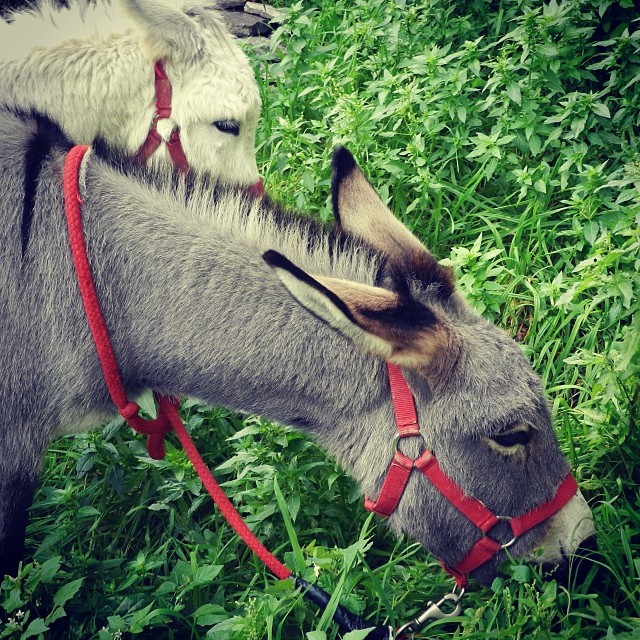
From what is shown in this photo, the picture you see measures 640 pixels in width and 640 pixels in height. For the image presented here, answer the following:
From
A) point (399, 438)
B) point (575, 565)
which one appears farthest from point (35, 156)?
point (575, 565)

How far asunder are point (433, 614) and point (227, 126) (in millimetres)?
2515

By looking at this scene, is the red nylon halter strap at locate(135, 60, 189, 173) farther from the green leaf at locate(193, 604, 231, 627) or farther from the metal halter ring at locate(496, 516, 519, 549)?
the metal halter ring at locate(496, 516, 519, 549)

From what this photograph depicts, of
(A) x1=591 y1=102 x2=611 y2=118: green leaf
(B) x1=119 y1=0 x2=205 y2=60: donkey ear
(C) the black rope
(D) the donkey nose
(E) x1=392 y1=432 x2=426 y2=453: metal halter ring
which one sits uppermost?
(A) x1=591 y1=102 x2=611 y2=118: green leaf

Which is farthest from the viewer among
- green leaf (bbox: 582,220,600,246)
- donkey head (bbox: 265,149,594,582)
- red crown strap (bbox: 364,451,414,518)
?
green leaf (bbox: 582,220,600,246)

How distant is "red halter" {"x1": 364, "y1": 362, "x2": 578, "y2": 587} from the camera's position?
8.56 ft

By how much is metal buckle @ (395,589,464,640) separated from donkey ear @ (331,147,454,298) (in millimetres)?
1093

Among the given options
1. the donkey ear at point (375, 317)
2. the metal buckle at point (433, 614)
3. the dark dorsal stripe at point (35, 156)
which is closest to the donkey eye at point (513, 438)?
the donkey ear at point (375, 317)

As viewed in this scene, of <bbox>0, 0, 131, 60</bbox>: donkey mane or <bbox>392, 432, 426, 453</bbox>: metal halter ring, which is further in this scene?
<bbox>0, 0, 131, 60</bbox>: donkey mane

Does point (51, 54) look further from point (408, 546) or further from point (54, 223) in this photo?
point (408, 546)

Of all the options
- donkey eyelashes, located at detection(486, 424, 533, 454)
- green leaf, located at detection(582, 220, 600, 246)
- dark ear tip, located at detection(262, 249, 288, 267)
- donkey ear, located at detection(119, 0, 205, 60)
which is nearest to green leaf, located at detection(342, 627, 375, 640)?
donkey eyelashes, located at detection(486, 424, 533, 454)

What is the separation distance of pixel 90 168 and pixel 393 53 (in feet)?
8.83

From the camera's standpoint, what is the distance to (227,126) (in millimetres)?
3998

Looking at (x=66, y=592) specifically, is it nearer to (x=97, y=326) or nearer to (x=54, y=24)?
(x=97, y=326)

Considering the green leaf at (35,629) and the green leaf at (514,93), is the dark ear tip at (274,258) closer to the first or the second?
the green leaf at (35,629)
